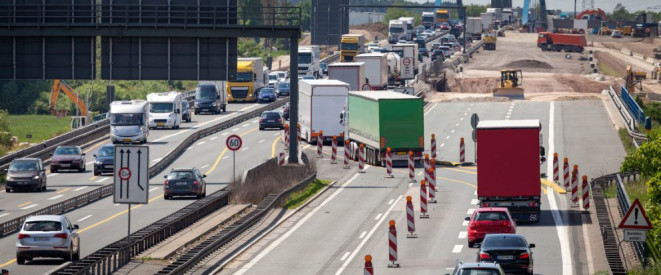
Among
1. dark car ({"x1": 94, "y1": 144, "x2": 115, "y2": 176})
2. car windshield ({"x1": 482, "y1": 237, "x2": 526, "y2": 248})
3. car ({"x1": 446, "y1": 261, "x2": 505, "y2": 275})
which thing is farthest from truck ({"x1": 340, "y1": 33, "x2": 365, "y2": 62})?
car ({"x1": 446, "y1": 261, "x2": 505, "y2": 275})

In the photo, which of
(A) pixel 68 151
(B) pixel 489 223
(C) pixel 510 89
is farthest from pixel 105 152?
(C) pixel 510 89

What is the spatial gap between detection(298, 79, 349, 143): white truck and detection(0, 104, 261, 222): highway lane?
8.26 metres

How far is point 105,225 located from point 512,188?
45.4 ft

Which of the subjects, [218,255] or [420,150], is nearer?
[218,255]

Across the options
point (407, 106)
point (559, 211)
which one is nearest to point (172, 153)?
point (407, 106)

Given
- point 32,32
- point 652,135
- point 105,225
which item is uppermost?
point 32,32

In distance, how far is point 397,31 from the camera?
18238 cm

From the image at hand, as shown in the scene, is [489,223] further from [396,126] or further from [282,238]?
[396,126]

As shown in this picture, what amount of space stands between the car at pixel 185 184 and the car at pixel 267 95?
2064 inches

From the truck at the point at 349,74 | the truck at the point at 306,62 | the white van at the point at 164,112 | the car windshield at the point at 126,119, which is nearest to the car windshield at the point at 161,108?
the white van at the point at 164,112

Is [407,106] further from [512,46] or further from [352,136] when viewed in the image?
[512,46]

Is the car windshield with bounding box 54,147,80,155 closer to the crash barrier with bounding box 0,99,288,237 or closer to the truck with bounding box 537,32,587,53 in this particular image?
the crash barrier with bounding box 0,99,288,237

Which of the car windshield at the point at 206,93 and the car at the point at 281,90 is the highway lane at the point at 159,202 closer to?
the car windshield at the point at 206,93

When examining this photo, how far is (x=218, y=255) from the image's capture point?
35.7 meters
